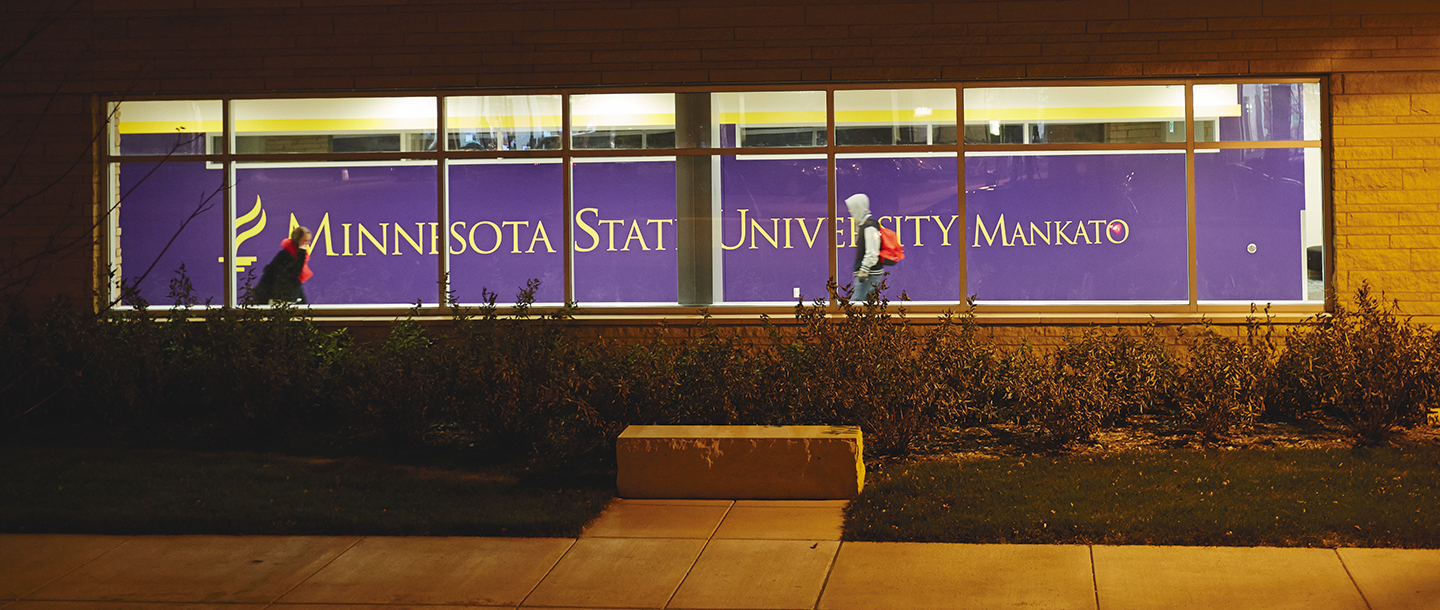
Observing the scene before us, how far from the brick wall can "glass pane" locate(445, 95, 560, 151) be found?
0.22 meters

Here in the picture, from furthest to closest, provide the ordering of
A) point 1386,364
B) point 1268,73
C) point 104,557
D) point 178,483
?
point 1268,73
point 1386,364
point 178,483
point 104,557

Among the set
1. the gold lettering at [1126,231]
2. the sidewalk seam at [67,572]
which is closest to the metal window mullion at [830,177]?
the gold lettering at [1126,231]

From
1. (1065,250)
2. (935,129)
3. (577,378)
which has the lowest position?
(577,378)

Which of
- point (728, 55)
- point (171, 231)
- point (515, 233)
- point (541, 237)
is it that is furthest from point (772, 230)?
point (171, 231)

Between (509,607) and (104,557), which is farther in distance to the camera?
(104,557)

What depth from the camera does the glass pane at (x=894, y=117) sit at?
10.8 m

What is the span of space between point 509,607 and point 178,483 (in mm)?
3502

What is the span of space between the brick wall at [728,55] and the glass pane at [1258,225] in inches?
11.2

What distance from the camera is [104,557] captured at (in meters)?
5.93

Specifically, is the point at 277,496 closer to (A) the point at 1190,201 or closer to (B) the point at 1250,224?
(A) the point at 1190,201

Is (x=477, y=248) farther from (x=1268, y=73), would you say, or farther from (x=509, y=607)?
(x=1268, y=73)

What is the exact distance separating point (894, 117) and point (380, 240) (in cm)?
508

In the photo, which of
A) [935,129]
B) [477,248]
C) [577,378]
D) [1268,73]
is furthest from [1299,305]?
[477,248]

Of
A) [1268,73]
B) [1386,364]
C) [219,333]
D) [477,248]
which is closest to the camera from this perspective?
[1386,364]
